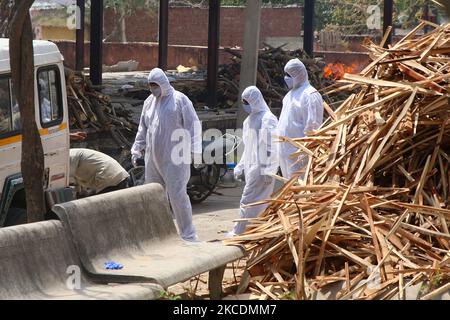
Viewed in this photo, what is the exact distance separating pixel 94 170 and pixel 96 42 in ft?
30.3

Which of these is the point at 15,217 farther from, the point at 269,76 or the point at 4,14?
the point at 4,14

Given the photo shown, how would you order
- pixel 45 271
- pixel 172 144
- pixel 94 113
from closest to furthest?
pixel 45 271, pixel 172 144, pixel 94 113

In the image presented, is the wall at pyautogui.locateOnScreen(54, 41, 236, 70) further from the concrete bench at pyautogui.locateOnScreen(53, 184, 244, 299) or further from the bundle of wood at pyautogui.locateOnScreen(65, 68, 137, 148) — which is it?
the concrete bench at pyautogui.locateOnScreen(53, 184, 244, 299)

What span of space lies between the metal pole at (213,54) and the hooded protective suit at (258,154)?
35.5ft

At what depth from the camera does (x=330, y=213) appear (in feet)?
25.2

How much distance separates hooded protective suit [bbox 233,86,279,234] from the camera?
1072cm

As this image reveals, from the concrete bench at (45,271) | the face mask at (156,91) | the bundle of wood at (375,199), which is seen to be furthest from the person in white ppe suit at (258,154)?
the concrete bench at (45,271)

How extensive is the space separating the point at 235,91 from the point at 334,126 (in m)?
14.2

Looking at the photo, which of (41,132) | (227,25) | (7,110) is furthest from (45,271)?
(227,25)

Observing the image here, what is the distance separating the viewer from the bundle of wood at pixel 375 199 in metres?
7.30

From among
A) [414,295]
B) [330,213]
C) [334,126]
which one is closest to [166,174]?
[334,126]

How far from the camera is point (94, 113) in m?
15.8

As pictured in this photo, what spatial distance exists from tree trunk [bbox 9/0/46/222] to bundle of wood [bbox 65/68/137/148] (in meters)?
7.54

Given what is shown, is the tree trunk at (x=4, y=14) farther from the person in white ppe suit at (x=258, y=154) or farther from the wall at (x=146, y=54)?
the person in white ppe suit at (x=258, y=154)
